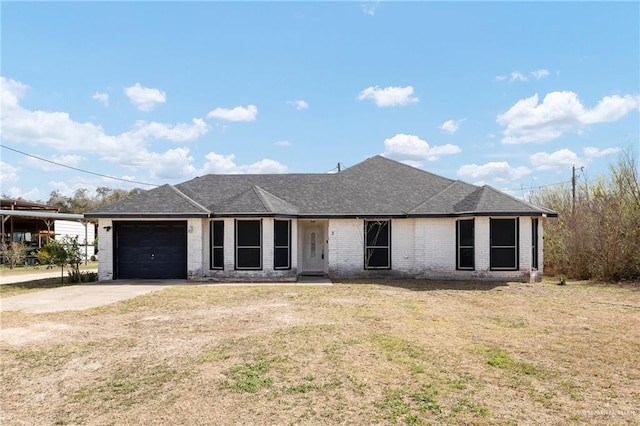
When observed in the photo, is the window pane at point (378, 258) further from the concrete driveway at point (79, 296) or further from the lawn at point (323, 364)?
the concrete driveway at point (79, 296)

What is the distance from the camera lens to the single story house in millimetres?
16734

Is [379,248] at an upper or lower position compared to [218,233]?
lower

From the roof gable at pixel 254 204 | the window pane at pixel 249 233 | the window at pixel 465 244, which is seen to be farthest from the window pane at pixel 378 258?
the window pane at pixel 249 233

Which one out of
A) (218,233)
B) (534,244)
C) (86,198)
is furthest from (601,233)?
(86,198)

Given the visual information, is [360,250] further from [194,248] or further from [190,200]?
[190,200]

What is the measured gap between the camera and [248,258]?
1733 cm

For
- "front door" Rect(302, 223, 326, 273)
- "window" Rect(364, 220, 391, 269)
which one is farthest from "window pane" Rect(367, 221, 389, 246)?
"front door" Rect(302, 223, 326, 273)

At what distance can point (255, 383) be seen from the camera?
582cm

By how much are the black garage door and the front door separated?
5.22 m

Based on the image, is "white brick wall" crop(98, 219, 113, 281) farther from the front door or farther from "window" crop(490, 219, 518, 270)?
"window" crop(490, 219, 518, 270)

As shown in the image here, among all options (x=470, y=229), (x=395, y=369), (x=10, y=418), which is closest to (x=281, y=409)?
(x=395, y=369)

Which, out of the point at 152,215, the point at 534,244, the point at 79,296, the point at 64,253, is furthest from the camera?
the point at 64,253

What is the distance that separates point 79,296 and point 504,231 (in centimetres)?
1470

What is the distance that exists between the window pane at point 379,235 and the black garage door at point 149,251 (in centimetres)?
750
